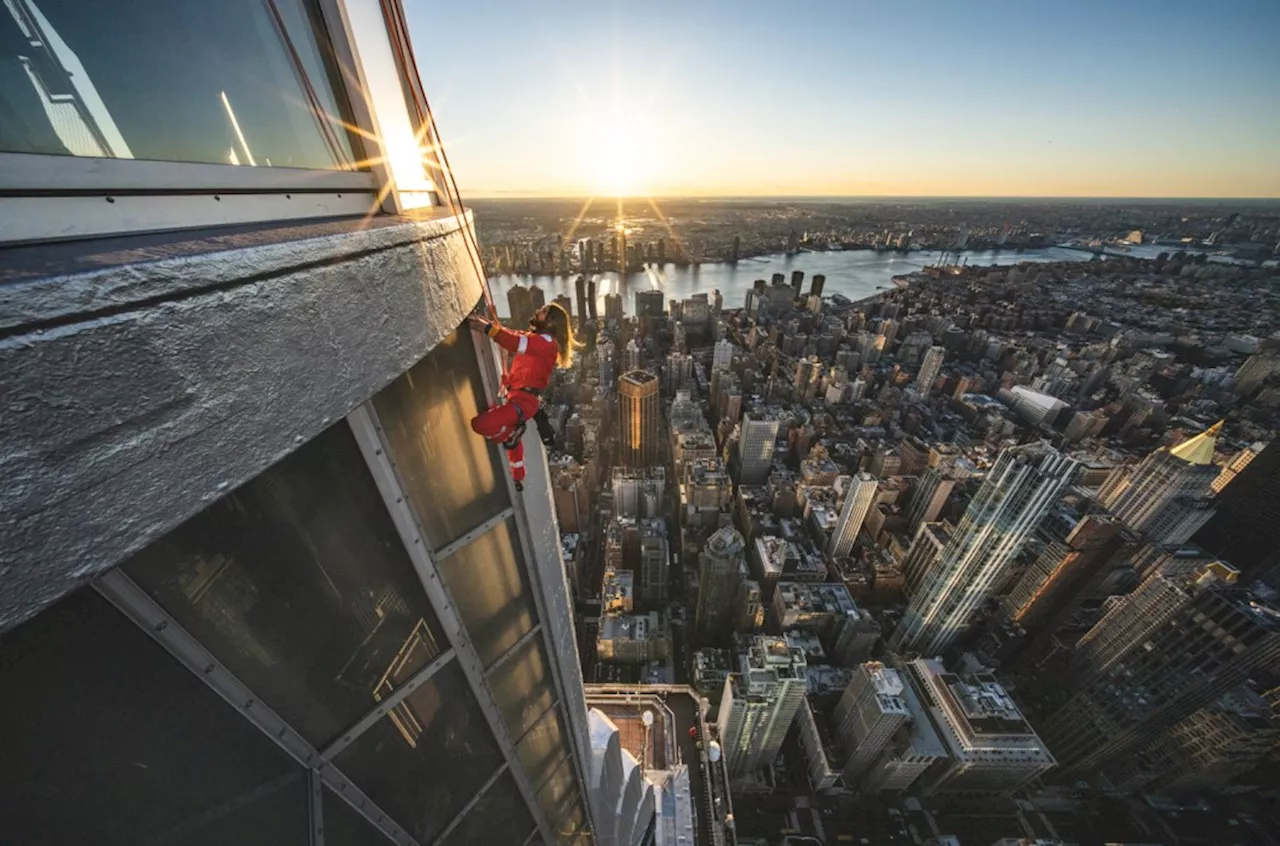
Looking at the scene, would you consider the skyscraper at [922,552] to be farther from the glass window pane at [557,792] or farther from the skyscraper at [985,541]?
the glass window pane at [557,792]

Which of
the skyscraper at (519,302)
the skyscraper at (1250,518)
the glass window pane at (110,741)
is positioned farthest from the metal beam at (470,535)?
the skyscraper at (1250,518)

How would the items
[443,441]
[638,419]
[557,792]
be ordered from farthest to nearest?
1. [638,419]
2. [557,792]
3. [443,441]

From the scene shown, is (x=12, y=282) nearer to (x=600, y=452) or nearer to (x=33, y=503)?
(x=33, y=503)

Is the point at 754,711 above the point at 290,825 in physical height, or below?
below

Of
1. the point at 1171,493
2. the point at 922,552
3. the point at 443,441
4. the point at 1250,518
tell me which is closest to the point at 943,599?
the point at 922,552

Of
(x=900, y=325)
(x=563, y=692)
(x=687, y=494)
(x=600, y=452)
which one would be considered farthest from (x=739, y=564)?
(x=900, y=325)

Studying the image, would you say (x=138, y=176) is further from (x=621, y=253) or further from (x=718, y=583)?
(x=621, y=253)

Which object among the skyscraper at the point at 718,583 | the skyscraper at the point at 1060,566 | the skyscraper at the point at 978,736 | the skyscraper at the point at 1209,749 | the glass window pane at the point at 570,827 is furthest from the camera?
the skyscraper at the point at 1060,566
